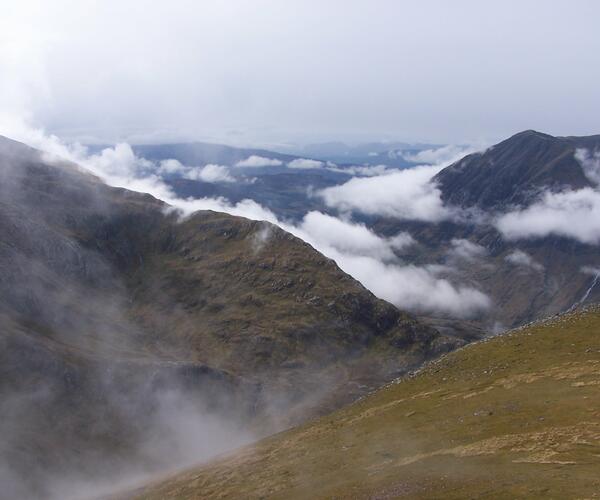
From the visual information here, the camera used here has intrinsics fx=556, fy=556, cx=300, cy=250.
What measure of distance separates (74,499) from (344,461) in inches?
4910

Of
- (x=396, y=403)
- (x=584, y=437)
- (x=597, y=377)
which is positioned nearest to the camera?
(x=584, y=437)

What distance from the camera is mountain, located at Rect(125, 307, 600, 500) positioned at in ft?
179

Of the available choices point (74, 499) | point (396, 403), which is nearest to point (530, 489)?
point (396, 403)

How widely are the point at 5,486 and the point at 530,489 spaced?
166 metres

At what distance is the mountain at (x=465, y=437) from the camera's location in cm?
5462

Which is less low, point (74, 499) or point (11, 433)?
point (11, 433)

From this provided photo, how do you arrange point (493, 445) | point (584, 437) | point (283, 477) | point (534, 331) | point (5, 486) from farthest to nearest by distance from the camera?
point (5, 486), point (534, 331), point (283, 477), point (493, 445), point (584, 437)

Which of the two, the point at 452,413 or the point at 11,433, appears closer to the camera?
the point at 452,413

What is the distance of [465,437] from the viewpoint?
69000 mm

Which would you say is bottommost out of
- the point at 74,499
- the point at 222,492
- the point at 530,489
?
the point at 74,499

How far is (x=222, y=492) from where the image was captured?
87.4m

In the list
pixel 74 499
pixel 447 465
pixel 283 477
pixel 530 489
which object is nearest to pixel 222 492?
pixel 283 477

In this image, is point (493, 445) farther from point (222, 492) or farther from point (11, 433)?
point (11, 433)

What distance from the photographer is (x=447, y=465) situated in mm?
61500
